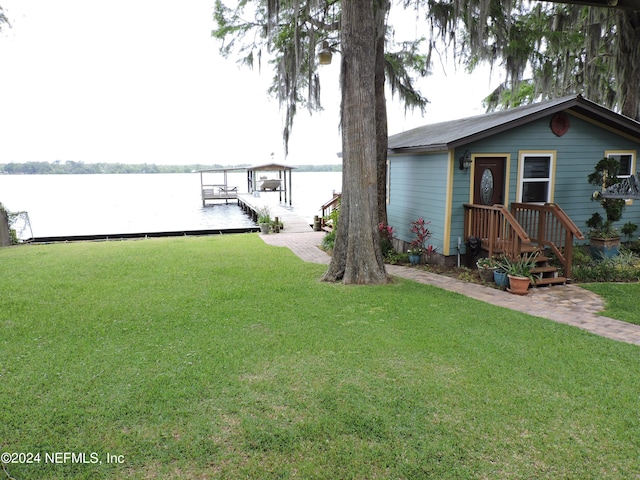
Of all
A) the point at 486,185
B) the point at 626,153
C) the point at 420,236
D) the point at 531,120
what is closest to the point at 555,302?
the point at 486,185

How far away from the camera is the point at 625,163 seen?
9.85 m

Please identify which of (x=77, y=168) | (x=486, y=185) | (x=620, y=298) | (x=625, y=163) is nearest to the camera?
(x=620, y=298)

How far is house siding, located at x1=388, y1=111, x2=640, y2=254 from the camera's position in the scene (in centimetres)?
880

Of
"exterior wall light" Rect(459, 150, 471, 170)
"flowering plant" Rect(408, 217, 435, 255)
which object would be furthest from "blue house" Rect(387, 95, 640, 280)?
"flowering plant" Rect(408, 217, 435, 255)

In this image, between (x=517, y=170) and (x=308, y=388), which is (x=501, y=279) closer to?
(x=517, y=170)

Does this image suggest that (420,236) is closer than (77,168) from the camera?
Yes

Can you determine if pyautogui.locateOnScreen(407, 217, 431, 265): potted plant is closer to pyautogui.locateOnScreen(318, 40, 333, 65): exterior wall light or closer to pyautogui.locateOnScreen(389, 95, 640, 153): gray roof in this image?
pyautogui.locateOnScreen(389, 95, 640, 153): gray roof

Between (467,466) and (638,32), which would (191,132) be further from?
(467,466)

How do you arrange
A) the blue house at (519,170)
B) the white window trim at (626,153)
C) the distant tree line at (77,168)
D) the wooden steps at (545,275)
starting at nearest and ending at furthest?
the wooden steps at (545,275), the blue house at (519,170), the white window trim at (626,153), the distant tree line at (77,168)

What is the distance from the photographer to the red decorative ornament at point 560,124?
8.97 meters

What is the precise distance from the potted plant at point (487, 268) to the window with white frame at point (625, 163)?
167 inches

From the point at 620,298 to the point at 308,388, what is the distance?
5.46 m

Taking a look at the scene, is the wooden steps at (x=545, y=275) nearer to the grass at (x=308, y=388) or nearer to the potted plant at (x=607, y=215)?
the grass at (x=308, y=388)

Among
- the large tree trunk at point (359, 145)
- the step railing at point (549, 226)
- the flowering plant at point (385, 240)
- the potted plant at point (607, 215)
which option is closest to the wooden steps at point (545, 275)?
the step railing at point (549, 226)
